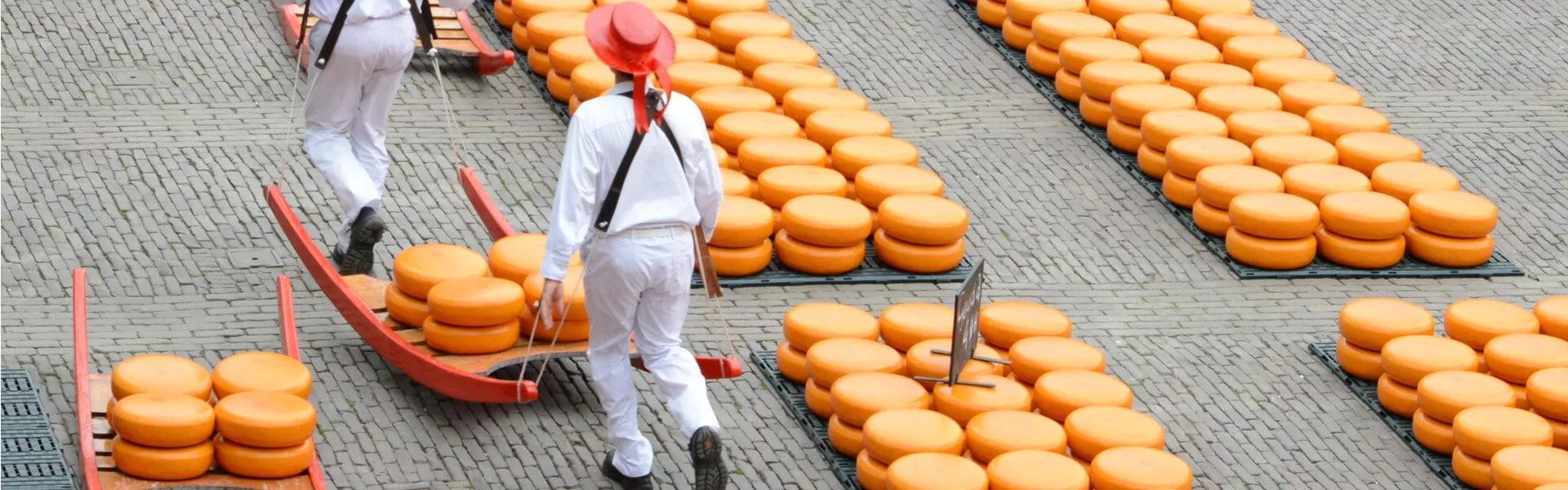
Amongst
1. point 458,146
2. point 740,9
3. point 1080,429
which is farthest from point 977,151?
point 1080,429

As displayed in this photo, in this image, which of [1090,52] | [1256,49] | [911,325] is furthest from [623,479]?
[1256,49]

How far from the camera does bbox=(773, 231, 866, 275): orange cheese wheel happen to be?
1014 cm

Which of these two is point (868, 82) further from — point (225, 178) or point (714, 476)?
point (714, 476)

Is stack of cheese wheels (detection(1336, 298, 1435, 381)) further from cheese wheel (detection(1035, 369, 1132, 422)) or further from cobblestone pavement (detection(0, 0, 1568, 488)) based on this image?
cheese wheel (detection(1035, 369, 1132, 422))

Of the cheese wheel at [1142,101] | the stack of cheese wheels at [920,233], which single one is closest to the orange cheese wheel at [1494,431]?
the stack of cheese wheels at [920,233]

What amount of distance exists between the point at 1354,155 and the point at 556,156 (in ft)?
13.7

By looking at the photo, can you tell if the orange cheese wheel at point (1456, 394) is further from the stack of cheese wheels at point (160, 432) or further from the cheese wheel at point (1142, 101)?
the stack of cheese wheels at point (160, 432)

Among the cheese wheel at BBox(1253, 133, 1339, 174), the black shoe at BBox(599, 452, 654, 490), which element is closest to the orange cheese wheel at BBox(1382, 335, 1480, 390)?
the cheese wheel at BBox(1253, 133, 1339, 174)

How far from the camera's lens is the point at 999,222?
434 inches

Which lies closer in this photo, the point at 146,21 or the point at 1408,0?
the point at 146,21

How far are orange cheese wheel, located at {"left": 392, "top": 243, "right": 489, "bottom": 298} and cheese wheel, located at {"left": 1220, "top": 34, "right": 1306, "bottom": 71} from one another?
5407 mm

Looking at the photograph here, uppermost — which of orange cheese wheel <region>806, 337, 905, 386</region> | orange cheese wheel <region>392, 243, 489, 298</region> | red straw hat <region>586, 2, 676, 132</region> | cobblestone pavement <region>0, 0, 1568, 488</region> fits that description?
red straw hat <region>586, 2, 676, 132</region>

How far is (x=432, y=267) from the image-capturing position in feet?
28.7

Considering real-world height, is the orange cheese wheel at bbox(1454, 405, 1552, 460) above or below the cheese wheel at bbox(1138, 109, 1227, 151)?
above
